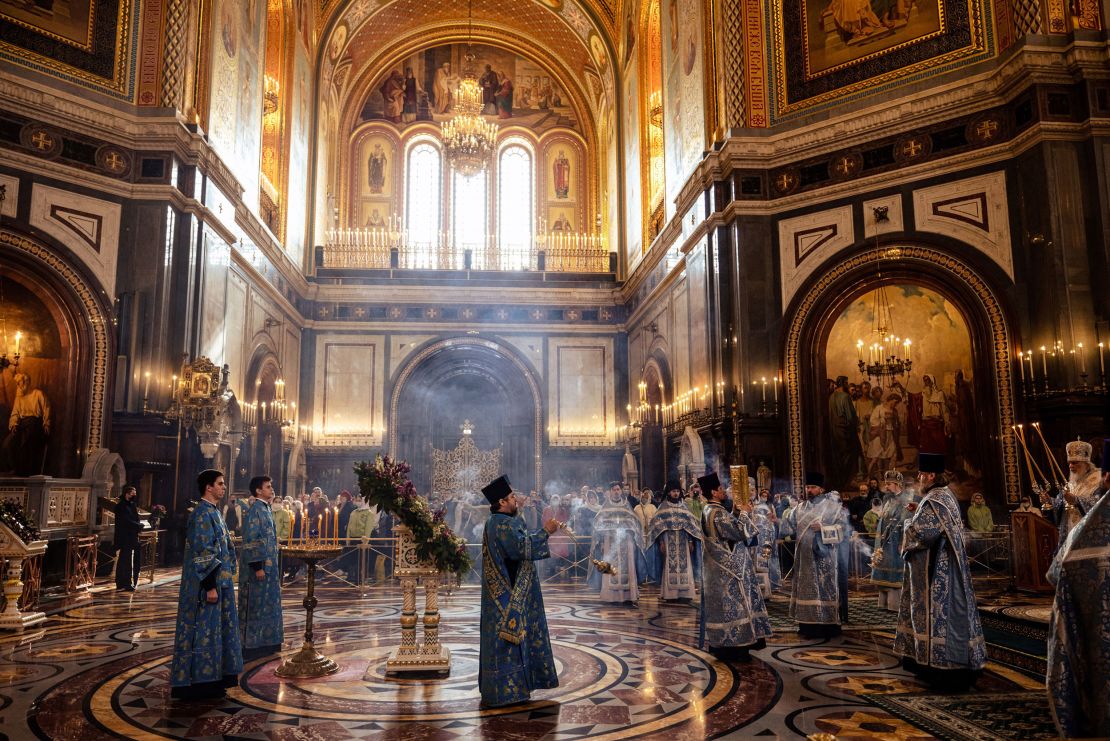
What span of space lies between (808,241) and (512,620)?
9.55 meters

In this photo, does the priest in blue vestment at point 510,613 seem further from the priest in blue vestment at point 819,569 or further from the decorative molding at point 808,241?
the decorative molding at point 808,241

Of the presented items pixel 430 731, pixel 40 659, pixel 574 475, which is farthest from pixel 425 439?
pixel 430 731

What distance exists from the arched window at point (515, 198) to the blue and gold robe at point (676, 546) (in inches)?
558

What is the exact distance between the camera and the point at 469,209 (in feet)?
79.3

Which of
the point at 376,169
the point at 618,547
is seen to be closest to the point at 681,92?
the point at 618,547

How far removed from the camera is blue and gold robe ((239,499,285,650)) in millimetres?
6707

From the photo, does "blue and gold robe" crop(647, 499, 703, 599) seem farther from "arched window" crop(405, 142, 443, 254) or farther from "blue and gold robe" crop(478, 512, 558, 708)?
"arched window" crop(405, 142, 443, 254)

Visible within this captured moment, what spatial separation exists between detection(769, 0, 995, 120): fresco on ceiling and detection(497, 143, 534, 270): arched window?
11.0m

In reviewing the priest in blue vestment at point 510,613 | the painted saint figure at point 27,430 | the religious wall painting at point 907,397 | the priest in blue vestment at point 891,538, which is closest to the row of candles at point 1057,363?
the religious wall painting at point 907,397

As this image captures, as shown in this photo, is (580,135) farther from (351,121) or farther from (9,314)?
(9,314)

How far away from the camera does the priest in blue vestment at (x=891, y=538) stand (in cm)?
888

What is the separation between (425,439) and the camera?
22578 mm

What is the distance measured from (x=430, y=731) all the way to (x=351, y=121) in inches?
871

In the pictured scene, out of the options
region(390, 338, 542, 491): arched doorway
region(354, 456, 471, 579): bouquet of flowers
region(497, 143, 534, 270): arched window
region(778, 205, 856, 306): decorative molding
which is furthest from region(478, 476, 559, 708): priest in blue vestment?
region(497, 143, 534, 270): arched window
